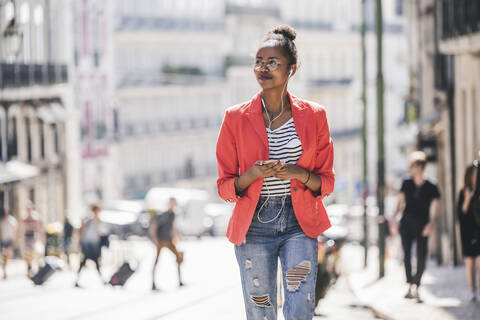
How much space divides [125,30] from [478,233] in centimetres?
5645

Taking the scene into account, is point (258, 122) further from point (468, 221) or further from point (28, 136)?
point (28, 136)

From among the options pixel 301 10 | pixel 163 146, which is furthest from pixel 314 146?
pixel 301 10

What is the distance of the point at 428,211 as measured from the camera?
45.2ft

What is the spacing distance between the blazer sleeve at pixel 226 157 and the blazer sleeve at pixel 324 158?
48cm

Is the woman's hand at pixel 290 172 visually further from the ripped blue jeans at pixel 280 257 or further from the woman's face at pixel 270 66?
the woman's face at pixel 270 66

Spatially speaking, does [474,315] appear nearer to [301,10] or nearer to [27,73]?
[27,73]

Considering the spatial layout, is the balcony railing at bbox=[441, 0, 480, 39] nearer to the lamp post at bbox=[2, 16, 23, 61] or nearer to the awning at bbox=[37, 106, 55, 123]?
the lamp post at bbox=[2, 16, 23, 61]

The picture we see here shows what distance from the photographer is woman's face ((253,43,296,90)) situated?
23.3 ft

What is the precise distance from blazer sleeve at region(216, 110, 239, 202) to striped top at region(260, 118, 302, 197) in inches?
8.0

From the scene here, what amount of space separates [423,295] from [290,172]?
8.85 m

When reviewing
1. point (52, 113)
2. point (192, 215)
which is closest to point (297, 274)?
point (192, 215)

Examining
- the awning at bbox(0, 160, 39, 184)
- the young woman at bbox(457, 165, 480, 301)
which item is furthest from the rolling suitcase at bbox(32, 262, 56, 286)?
the awning at bbox(0, 160, 39, 184)

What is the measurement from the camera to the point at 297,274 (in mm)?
6957

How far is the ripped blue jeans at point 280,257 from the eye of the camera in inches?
274
